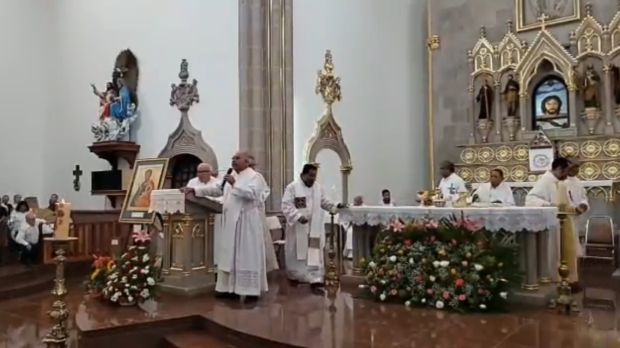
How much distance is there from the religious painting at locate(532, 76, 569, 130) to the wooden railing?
26.7 feet

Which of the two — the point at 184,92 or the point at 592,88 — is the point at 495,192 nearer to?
the point at 592,88

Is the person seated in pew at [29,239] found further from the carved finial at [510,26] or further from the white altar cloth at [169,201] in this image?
the carved finial at [510,26]

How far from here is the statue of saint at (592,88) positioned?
35.5 ft

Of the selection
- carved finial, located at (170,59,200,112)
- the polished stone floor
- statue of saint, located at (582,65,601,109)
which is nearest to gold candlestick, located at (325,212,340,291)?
the polished stone floor

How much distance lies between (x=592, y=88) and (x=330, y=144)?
16.4 feet

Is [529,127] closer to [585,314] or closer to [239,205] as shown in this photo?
[585,314]

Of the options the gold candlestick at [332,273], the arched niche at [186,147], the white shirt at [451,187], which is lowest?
the gold candlestick at [332,273]

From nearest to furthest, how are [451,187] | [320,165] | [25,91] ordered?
[451,187]
[320,165]
[25,91]

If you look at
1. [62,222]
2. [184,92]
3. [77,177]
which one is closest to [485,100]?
[184,92]

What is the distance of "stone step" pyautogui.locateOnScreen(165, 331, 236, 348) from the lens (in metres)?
5.17

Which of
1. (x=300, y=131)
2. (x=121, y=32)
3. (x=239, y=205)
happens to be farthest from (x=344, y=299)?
(x=121, y=32)

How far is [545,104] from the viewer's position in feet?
37.6

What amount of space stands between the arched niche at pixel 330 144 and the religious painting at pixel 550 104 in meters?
3.83

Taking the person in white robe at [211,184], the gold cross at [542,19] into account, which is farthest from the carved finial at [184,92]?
the gold cross at [542,19]
